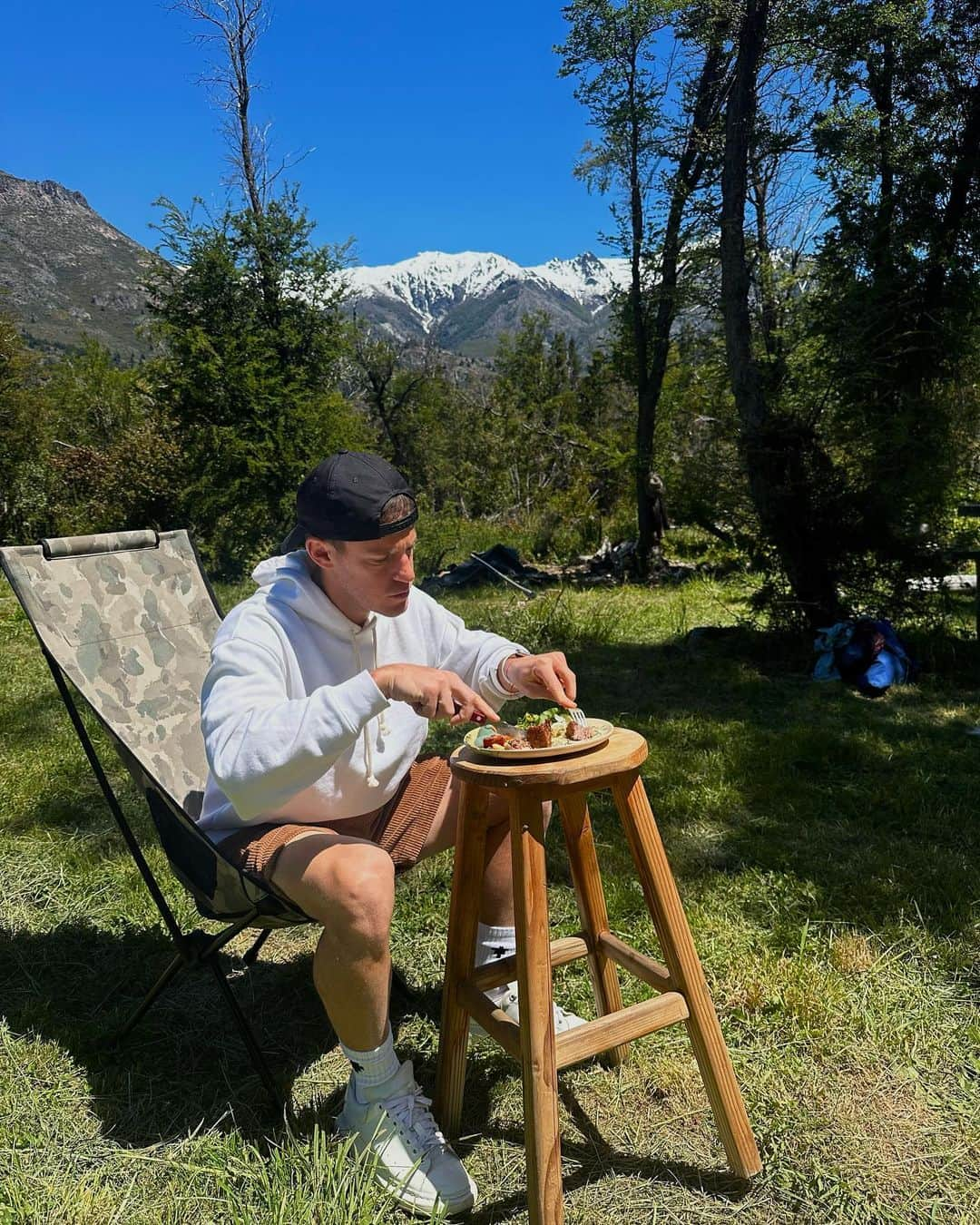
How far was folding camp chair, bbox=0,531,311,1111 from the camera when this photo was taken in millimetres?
1913

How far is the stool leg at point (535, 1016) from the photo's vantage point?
1555 mm

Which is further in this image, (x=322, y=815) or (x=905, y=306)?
(x=905, y=306)

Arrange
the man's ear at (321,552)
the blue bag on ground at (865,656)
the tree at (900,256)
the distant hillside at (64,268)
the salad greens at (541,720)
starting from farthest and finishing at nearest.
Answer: the distant hillside at (64,268) → the tree at (900,256) → the blue bag on ground at (865,656) → the man's ear at (321,552) → the salad greens at (541,720)

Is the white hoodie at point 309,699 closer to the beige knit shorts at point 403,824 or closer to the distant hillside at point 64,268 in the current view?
the beige knit shorts at point 403,824

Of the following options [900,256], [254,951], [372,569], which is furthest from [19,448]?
[372,569]

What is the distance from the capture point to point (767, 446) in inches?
226

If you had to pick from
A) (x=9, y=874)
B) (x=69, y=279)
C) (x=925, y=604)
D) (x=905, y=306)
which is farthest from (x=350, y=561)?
(x=69, y=279)

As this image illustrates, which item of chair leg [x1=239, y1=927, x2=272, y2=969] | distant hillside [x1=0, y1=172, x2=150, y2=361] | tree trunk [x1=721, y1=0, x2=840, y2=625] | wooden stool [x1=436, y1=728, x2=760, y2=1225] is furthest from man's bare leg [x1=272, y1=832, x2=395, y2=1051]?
distant hillside [x1=0, y1=172, x2=150, y2=361]

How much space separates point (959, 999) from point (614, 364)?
9.84 m

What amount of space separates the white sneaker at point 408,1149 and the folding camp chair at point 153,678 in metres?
0.32

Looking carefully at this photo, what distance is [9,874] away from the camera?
3.07 meters

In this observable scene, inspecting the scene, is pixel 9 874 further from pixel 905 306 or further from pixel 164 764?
pixel 905 306

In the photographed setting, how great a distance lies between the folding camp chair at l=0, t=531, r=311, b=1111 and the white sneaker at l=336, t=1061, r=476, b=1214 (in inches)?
12.4

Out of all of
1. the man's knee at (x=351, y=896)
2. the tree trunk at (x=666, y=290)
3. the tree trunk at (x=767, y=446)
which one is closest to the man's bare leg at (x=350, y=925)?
the man's knee at (x=351, y=896)
